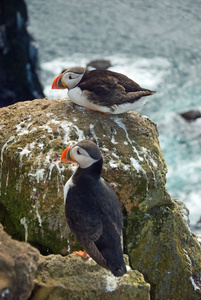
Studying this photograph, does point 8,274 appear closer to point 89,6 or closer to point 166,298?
point 166,298

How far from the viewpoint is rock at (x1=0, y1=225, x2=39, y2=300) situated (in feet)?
11.1

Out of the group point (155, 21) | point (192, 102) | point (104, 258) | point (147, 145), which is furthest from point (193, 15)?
point (104, 258)

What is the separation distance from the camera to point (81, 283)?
14.0 ft

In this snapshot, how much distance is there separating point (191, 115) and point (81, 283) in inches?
483

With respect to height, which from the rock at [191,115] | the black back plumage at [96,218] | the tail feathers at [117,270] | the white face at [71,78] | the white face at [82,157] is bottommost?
the rock at [191,115]

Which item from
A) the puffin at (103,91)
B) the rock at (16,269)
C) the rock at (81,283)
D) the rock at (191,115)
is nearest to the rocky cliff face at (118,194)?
the puffin at (103,91)

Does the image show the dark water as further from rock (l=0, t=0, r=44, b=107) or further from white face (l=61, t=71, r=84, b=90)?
white face (l=61, t=71, r=84, b=90)

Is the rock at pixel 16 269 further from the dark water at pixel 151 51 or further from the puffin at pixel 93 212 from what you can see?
the dark water at pixel 151 51

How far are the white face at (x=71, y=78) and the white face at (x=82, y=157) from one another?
183cm

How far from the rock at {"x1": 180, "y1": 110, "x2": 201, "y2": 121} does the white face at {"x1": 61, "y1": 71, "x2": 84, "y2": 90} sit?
32.4ft

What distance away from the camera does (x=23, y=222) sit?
541cm

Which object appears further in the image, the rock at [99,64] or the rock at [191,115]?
the rock at [99,64]

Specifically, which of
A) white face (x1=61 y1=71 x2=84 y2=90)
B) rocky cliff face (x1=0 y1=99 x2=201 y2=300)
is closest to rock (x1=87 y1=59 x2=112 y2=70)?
white face (x1=61 y1=71 x2=84 y2=90)

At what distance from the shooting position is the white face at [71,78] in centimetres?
628
